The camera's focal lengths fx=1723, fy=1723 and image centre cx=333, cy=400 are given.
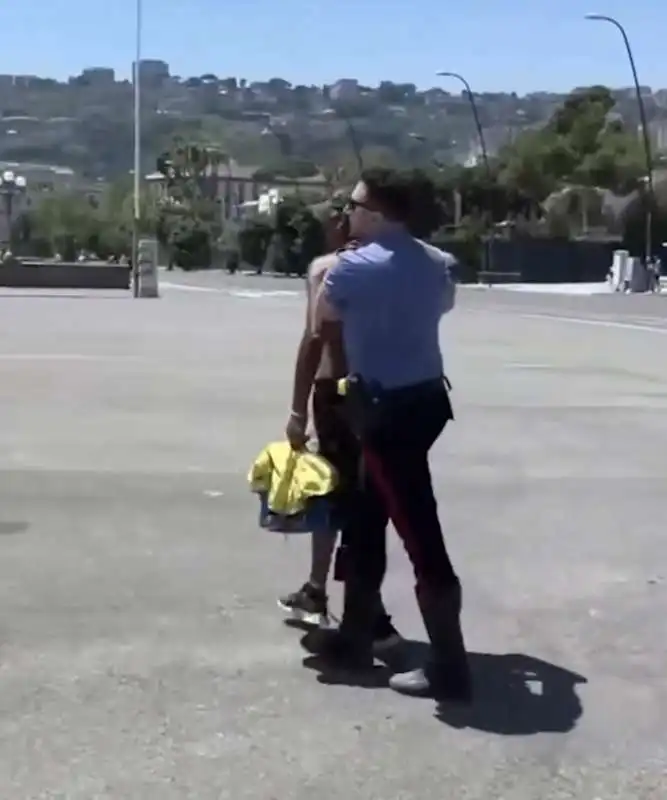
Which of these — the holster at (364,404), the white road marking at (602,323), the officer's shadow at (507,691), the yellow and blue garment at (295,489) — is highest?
the holster at (364,404)

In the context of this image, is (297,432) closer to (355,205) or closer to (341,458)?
(341,458)

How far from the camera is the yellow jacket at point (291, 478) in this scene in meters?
5.88

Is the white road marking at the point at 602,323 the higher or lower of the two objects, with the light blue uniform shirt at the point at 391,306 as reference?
lower

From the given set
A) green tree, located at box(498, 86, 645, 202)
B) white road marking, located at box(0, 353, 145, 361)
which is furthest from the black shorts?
green tree, located at box(498, 86, 645, 202)

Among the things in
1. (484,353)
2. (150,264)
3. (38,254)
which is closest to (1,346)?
(484,353)

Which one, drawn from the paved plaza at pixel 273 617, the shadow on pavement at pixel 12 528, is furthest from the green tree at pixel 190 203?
the shadow on pavement at pixel 12 528

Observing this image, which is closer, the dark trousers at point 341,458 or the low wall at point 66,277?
the dark trousers at point 341,458

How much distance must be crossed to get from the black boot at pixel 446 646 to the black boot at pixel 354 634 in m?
0.37

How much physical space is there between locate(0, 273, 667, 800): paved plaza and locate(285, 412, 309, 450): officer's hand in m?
0.79

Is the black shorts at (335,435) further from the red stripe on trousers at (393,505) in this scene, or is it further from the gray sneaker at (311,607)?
the gray sneaker at (311,607)

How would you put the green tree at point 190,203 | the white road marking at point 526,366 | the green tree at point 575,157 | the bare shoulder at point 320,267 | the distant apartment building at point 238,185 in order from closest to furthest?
the bare shoulder at point 320,267 < the white road marking at point 526,366 < the green tree at point 575,157 < the green tree at point 190,203 < the distant apartment building at point 238,185

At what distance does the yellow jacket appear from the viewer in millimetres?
5883

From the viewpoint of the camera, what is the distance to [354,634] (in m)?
6.00

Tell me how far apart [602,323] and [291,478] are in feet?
97.5
